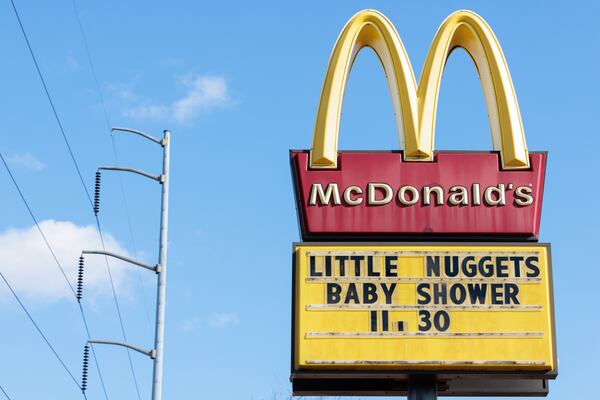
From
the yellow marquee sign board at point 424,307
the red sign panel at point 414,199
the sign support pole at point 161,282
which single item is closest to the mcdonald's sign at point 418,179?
the red sign panel at point 414,199

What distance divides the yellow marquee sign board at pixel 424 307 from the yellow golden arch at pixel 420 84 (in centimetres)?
155

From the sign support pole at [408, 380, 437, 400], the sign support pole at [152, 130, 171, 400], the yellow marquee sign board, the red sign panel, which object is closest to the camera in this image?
the yellow marquee sign board

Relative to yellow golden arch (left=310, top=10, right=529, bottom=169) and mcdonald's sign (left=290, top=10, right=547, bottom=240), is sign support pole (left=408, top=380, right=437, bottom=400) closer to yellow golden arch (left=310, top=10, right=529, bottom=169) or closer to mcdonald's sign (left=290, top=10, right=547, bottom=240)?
mcdonald's sign (left=290, top=10, right=547, bottom=240)

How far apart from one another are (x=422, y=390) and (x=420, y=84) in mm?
4873

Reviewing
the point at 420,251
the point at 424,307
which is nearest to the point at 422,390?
the point at 424,307

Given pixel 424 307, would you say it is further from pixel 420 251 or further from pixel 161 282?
pixel 161 282

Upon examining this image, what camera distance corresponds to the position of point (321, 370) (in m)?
18.1

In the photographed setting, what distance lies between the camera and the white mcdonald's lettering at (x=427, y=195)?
62.6 ft

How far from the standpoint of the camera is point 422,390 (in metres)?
18.6

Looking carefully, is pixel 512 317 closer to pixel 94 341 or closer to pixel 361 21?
pixel 361 21

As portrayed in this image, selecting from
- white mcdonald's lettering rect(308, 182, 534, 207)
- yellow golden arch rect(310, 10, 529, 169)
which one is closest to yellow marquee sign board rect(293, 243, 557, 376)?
white mcdonald's lettering rect(308, 182, 534, 207)

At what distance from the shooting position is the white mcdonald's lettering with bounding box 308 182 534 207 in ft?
62.6

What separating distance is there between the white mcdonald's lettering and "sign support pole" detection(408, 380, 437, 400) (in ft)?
9.08

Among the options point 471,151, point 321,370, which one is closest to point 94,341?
point 321,370
